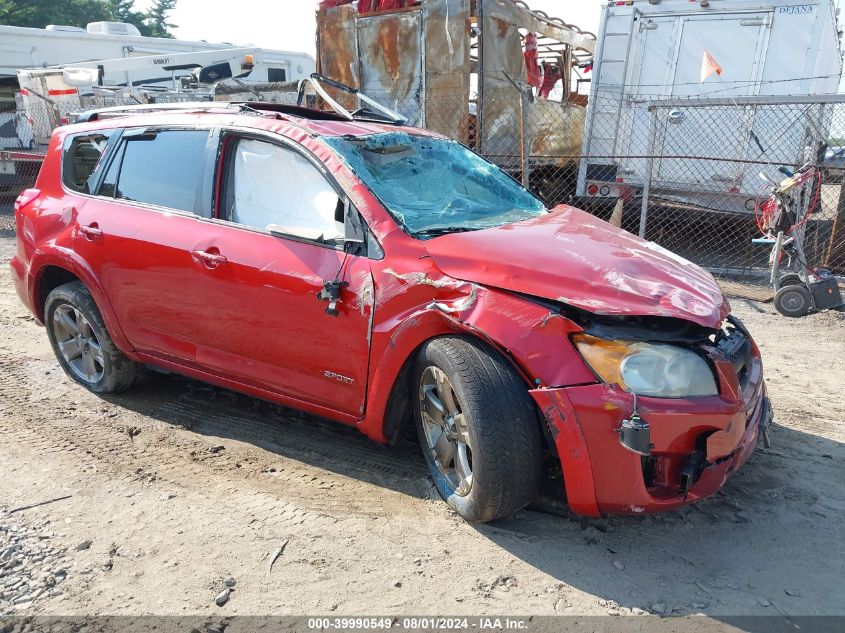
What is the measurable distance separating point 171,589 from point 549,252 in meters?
2.04

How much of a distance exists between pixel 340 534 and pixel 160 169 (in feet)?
7.84

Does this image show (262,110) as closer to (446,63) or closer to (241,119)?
(241,119)

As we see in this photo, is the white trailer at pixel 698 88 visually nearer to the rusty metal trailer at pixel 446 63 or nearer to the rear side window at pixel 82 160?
the rusty metal trailer at pixel 446 63

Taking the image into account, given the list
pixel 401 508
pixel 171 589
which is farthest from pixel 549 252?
pixel 171 589

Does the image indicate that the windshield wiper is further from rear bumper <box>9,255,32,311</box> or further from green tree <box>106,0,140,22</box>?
green tree <box>106,0,140,22</box>

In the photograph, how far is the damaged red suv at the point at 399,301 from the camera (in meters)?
2.64

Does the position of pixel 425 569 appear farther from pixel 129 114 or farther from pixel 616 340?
pixel 129 114

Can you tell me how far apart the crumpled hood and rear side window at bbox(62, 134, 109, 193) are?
2568 millimetres

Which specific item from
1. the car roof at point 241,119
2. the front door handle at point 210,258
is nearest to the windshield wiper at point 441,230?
the car roof at point 241,119

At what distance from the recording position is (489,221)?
3541 mm

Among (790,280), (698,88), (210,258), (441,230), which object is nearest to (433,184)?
(441,230)

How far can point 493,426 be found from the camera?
2.69 meters

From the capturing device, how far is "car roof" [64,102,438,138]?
Result: 11.8ft

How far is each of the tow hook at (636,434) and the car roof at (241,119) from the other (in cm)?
206
